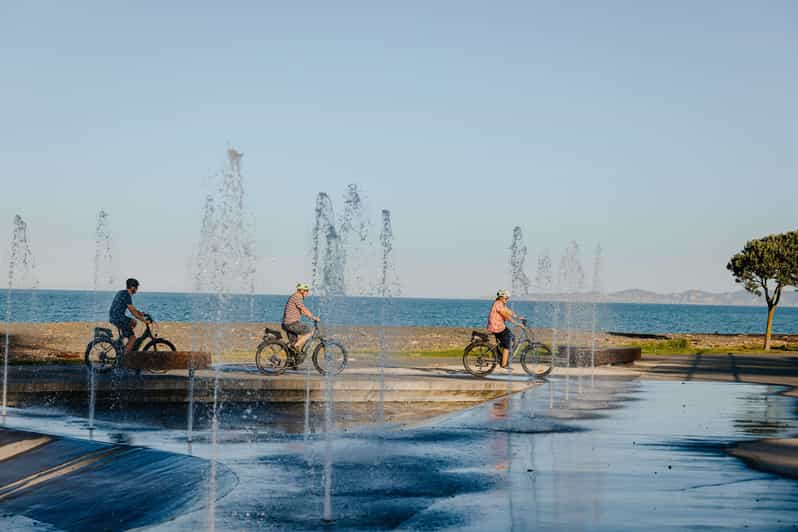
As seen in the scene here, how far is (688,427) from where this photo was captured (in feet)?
44.9

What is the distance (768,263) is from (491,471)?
1752 inches

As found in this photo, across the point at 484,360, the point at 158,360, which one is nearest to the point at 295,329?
the point at 158,360

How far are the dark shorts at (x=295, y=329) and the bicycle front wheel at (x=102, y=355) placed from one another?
361 centimetres

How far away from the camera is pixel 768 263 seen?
5059 centimetres

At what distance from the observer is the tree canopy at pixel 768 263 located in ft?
166

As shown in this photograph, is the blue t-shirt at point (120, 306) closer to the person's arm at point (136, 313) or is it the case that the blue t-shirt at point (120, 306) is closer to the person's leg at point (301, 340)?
the person's arm at point (136, 313)

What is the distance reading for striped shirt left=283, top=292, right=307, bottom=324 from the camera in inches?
829

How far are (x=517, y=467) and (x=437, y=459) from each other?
0.96 m

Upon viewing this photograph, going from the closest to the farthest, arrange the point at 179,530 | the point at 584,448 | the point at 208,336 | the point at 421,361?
the point at 179,530 → the point at 584,448 → the point at 421,361 → the point at 208,336

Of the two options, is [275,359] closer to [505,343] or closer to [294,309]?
[294,309]

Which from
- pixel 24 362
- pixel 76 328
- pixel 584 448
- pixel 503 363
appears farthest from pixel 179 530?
pixel 76 328

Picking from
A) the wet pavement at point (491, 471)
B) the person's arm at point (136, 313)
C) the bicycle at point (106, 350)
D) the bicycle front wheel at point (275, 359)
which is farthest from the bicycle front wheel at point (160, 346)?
the wet pavement at point (491, 471)

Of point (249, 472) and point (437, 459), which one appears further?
point (437, 459)

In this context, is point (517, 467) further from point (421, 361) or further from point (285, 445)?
point (421, 361)
